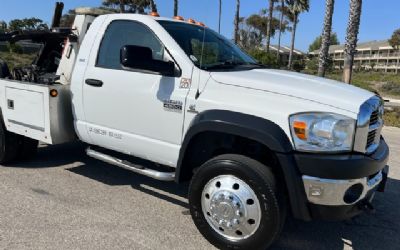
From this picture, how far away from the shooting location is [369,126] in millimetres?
3574

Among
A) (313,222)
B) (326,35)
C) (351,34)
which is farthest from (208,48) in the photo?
(326,35)

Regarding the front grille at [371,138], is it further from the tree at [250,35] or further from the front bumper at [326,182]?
the tree at [250,35]

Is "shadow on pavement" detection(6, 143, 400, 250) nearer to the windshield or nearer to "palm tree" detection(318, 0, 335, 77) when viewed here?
the windshield

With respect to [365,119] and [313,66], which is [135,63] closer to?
[365,119]

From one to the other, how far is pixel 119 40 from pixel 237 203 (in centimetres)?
224

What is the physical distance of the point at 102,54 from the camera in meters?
4.82

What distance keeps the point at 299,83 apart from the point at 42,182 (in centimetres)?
317

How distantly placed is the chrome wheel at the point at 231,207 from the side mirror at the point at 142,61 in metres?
1.10

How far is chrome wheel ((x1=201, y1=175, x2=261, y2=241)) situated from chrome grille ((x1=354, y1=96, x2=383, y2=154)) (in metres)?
0.91

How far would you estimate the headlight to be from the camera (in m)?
3.33

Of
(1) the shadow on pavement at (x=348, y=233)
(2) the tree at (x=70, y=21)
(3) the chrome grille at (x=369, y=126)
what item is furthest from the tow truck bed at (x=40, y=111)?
(3) the chrome grille at (x=369, y=126)

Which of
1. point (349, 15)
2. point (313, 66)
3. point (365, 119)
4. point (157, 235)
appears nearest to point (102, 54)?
point (157, 235)

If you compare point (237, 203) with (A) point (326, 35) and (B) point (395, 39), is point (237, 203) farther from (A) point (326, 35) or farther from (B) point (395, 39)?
(B) point (395, 39)

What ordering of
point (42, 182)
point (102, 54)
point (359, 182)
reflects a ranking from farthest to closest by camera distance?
point (42, 182) → point (102, 54) → point (359, 182)
